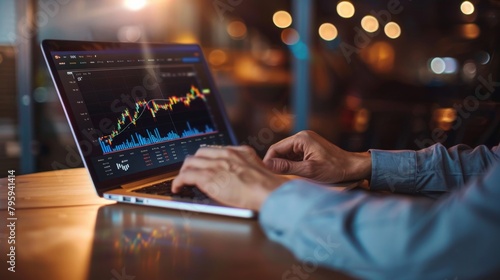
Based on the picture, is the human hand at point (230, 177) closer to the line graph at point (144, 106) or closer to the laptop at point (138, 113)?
the laptop at point (138, 113)

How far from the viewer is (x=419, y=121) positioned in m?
4.54

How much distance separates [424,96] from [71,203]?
4971 mm

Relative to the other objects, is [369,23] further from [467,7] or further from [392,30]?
[467,7]

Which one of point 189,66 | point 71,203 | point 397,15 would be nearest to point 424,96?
point 397,15

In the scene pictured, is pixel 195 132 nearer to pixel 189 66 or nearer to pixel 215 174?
pixel 189 66

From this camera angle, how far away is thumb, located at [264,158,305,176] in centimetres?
126

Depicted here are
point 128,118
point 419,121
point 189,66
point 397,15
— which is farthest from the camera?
point 397,15

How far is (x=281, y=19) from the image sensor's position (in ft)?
22.9

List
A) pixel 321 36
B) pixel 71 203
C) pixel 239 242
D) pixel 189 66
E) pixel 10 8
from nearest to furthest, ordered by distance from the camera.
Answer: pixel 239 242, pixel 71 203, pixel 189 66, pixel 10 8, pixel 321 36

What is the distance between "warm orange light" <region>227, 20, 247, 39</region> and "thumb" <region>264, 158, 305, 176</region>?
17.3 ft

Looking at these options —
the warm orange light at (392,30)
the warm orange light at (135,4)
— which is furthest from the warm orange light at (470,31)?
the warm orange light at (135,4)

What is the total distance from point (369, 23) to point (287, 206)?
697 cm

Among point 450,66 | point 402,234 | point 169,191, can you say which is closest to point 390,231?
point 402,234

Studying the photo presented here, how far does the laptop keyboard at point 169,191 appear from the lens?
1.09 metres
